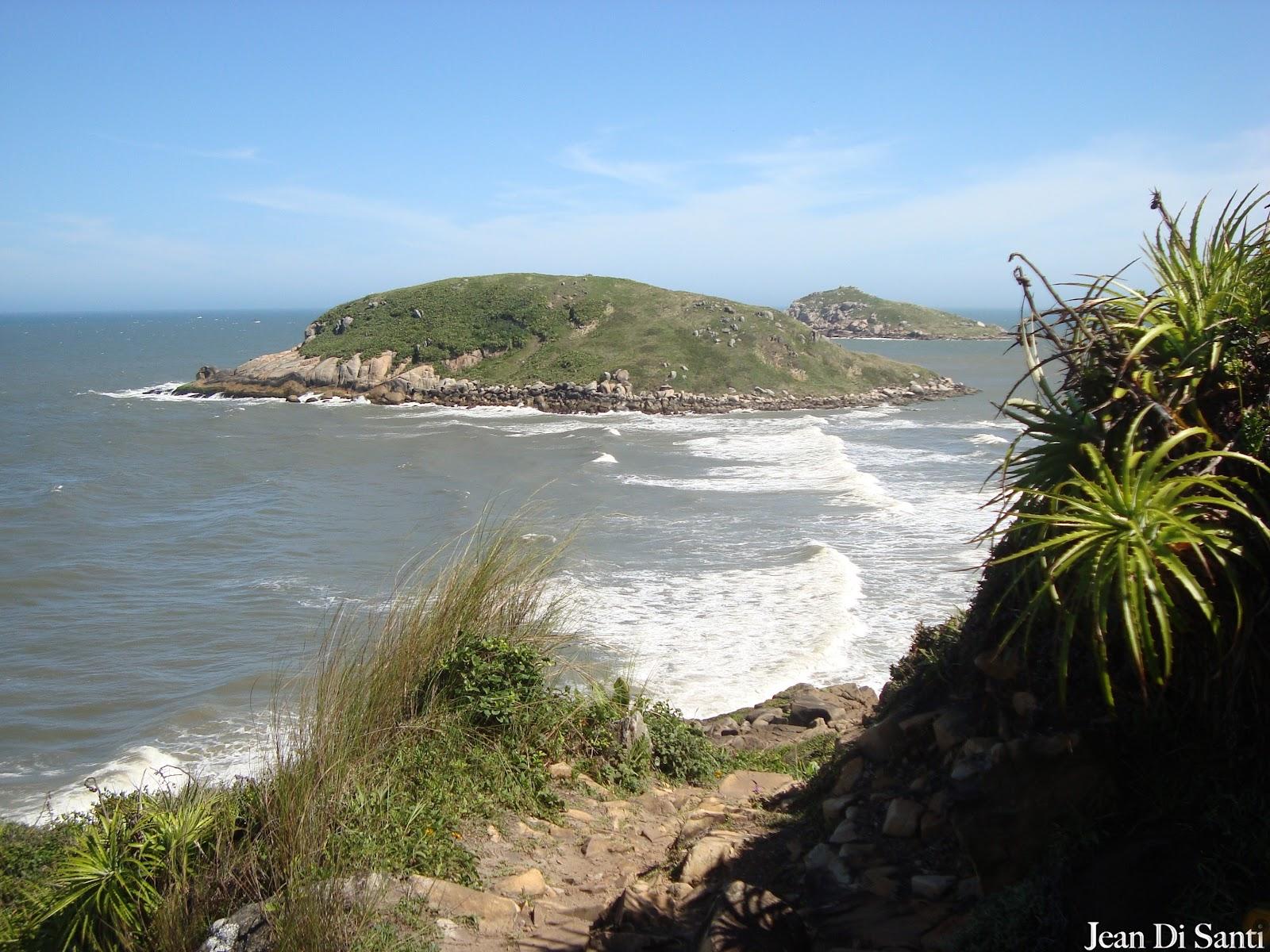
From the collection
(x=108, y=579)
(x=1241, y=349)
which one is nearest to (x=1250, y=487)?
(x=1241, y=349)

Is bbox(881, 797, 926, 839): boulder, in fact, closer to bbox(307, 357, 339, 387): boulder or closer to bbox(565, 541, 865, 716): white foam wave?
bbox(565, 541, 865, 716): white foam wave

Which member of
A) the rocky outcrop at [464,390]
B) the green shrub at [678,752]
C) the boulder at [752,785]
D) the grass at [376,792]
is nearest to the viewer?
the grass at [376,792]

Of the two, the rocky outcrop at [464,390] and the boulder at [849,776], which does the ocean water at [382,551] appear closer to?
the boulder at [849,776]

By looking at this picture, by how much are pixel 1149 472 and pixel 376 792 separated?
3541mm

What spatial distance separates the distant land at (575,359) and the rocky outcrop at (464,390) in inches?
3.5

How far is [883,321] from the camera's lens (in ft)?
382

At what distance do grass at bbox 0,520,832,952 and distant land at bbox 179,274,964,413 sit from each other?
3996 centimetres

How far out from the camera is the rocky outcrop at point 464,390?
155 ft

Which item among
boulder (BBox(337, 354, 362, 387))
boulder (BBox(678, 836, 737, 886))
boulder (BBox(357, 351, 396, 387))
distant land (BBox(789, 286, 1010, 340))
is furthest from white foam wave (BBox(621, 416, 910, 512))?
distant land (BBox(789, 286, 1010, 340))

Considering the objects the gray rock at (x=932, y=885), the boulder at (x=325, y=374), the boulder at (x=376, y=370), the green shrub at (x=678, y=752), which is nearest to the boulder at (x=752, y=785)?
the green shrub at (x=678, y=752)

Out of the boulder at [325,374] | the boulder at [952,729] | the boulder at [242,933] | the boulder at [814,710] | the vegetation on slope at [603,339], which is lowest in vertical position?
the boulder at [814,710]

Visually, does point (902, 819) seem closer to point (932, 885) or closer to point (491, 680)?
point (932, 885)

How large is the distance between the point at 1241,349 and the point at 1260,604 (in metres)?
1.02

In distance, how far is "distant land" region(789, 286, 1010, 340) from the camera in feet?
368
